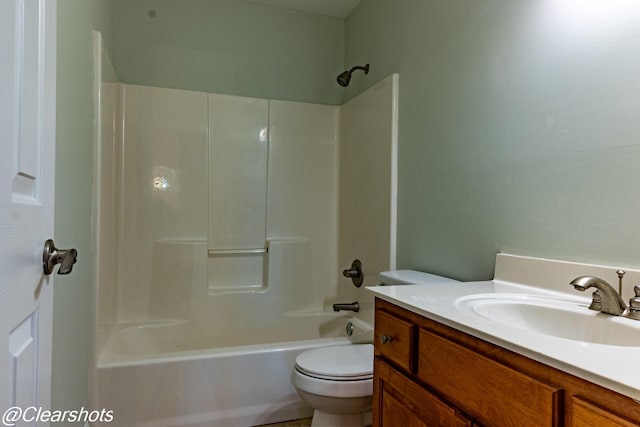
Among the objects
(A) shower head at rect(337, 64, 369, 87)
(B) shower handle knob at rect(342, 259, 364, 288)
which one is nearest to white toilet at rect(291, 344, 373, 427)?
(B) shower handle knob at rect(342, 259, 364, 288)

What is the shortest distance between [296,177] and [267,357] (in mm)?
1322

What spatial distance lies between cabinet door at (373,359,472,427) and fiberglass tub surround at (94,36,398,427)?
0.89 meters

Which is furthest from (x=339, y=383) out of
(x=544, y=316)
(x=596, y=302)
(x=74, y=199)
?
(x=74, y=199)

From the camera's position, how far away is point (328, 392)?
1.54m

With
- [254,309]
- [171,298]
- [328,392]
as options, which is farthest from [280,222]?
[328,392]

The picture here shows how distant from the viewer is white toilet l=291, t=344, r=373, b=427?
1549 millimetres

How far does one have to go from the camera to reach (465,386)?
32.5 inches

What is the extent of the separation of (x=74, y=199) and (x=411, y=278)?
1.40 m

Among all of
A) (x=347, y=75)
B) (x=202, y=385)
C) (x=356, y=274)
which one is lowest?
(x=202, y=385)

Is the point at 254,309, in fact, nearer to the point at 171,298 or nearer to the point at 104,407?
the point at 171,298

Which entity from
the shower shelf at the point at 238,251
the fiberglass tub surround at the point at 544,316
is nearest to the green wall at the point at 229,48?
the shower shelf at the point at 238,251

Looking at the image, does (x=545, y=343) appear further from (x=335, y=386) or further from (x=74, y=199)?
(x=74, y=199)

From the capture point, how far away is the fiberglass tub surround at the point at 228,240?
1867mm

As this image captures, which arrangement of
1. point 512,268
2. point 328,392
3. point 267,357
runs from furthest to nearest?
point 267,357, point 328,392, point 512,268
